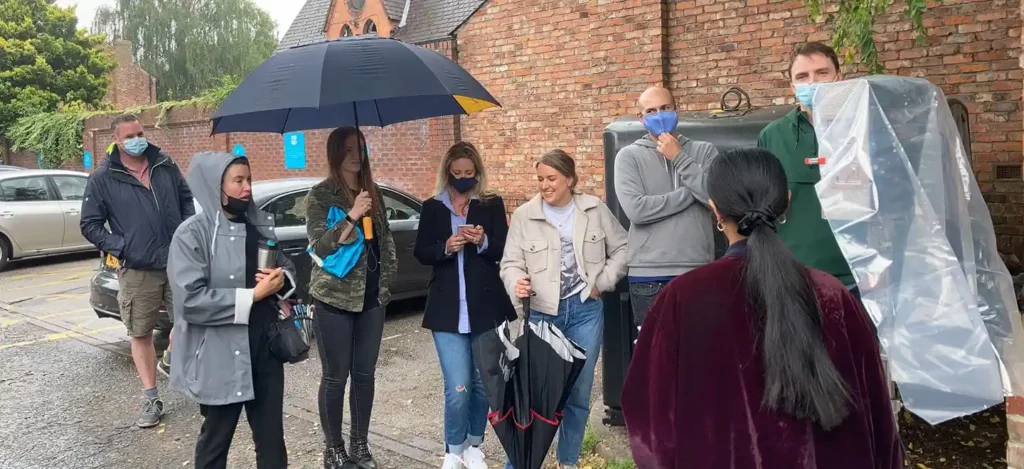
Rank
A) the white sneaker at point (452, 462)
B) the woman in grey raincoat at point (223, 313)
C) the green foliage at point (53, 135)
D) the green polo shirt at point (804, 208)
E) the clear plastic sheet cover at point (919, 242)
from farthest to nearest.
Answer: the green foliage at point (53, 135) → the white sneaker at point (452, 462) → the woman in grey raincoat at point (223, 313) → the green polo shirt at point (804, 208) → the clear plastic sheet cover at point (919, 242)

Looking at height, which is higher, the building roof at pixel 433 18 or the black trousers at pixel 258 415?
the building roof at pixel 433 18

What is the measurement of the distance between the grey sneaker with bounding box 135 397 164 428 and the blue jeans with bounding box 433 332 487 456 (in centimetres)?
233

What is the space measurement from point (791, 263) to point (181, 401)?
4948 mm

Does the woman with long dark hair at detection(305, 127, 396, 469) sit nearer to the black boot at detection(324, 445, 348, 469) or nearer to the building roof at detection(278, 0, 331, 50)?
the black boot at detection(324, 445, 348, 469)

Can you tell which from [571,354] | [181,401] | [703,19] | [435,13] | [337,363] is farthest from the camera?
[435,13]

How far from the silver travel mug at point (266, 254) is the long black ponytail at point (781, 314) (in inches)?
89.5

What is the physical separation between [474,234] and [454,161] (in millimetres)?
390

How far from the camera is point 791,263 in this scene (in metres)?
1.64

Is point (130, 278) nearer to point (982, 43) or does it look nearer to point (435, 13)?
point (982, 43)

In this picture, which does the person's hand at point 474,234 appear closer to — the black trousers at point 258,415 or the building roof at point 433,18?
the black trousers at point 258,415

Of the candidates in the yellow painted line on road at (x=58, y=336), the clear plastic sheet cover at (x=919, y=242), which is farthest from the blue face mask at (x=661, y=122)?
the yellow painted line on road at (x=58, y=336)

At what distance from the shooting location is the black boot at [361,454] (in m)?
3.90

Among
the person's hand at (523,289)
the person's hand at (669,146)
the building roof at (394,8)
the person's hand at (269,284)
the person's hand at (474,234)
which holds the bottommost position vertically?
the person's hand at (523,289)

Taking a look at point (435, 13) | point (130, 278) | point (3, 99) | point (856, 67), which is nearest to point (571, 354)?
point (130, 278)
